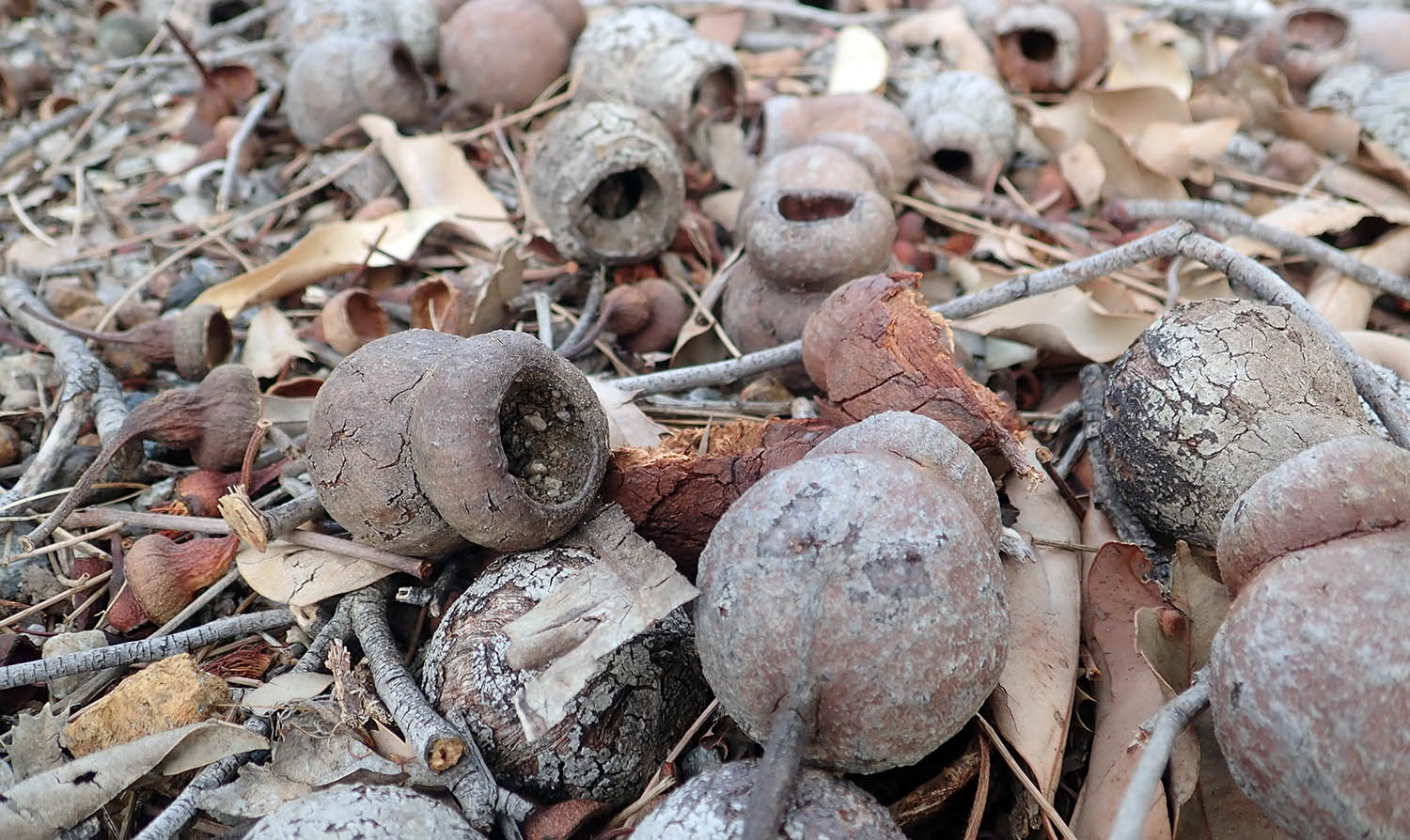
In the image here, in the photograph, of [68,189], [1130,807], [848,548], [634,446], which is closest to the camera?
[1130,807]

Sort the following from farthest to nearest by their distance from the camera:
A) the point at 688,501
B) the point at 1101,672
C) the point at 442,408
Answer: the point at 688,501 < the point at 1101,672 < the point at 442,408

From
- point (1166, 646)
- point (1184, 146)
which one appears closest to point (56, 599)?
point (1166, 646)

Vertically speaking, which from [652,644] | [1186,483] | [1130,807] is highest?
[1130,807]

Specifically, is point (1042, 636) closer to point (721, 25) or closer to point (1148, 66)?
point (1148, 66)

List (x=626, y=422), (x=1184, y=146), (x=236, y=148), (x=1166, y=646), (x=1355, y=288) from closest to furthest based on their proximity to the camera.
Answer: (x=1166, y=646), (x=626, y=422), (x=1355, y=288), (x=1184, y=146), (x=236, y=148)

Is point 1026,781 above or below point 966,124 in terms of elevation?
below

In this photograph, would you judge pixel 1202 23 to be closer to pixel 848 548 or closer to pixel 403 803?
pixel 848 548

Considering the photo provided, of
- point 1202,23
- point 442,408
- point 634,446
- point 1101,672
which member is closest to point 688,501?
point 634,446

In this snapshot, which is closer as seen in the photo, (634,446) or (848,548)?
(848,548)
